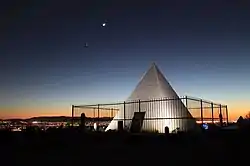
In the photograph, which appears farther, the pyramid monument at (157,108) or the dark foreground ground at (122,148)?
the pyramid monument at (157,108)

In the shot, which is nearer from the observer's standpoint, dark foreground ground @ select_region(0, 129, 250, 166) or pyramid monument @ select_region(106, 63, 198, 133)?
dark foreground ground @ select_region(0, 129, 250, 166)

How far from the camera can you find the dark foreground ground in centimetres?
1025

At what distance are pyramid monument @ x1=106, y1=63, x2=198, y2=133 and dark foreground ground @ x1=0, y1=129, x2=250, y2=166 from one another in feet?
10.8

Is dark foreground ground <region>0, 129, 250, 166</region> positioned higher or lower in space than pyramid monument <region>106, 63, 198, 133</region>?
lower

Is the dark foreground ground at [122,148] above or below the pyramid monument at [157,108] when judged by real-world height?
below

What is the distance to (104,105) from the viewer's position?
27812mm

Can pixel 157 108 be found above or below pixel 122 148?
above

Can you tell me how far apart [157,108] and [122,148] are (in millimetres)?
9093

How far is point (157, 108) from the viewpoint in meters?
23.3

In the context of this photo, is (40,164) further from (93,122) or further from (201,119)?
(93,122)

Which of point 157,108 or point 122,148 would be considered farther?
point 157,108

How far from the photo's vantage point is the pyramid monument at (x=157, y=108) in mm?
22594

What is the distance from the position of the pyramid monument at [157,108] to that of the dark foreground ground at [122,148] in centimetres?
330

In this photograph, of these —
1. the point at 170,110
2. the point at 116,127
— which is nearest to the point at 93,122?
the point at 116,127
